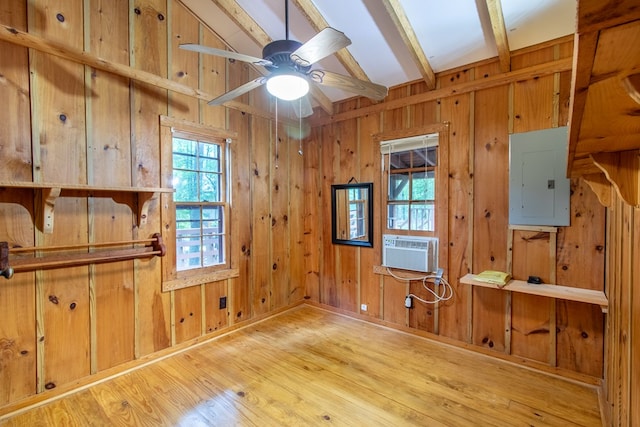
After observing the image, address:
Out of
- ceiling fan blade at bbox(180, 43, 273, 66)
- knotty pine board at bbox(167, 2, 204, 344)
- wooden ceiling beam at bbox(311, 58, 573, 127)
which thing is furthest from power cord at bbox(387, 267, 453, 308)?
ceiling fan blade at bbox(180, 43, 273, 66)

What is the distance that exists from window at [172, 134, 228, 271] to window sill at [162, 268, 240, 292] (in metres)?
0.11

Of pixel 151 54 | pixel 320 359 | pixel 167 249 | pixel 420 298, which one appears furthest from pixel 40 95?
pixel 420 298

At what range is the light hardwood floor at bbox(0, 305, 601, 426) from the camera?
208 centimetres

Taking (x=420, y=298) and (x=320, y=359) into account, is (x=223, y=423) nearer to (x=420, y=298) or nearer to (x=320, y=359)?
(x=320, y=359)

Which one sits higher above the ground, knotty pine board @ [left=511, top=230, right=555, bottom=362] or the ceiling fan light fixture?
the ceiling fan light fixture

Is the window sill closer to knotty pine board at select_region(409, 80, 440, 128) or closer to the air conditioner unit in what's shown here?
the air conditioner unit

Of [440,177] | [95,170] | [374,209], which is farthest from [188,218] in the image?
[440,177]

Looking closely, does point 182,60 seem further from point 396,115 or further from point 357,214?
point 357,214

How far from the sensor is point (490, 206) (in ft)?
9.53

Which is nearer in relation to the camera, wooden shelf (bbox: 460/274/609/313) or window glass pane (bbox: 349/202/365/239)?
wooden shelf (bbox: 460/274/609/313)

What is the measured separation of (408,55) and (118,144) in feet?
9.31

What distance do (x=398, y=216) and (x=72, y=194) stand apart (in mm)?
3075

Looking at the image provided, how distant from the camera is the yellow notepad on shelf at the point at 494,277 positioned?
2607mm

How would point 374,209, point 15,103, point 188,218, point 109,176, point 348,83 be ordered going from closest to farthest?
1. point 348,83
2. point 15,103
3. point 109,176
4. point 188,218
5. point 374,209
